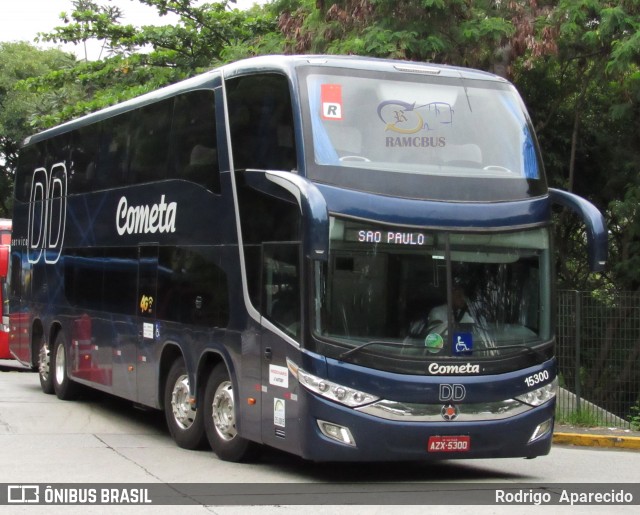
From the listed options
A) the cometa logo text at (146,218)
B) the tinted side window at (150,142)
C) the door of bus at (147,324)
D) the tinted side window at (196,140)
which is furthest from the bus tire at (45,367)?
the tinted side window at (196,140)

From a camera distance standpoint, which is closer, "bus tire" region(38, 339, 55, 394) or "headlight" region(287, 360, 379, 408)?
"headlight" region(287, 360, 379, 408)

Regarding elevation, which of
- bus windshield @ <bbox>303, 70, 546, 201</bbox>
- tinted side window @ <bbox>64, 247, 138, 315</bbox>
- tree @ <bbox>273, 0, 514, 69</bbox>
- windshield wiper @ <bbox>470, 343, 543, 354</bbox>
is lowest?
windshield wiper @ <bbox>470, 343, 543, 354</bbox>

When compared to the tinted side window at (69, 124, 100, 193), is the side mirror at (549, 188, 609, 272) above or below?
below

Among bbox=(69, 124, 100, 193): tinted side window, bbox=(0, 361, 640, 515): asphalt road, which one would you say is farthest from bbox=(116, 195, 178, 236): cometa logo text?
bbox=(0, 361, 640, 515): asphalt road

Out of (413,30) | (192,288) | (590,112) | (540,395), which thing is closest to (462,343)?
(540,395)

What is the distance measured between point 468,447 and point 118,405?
27.7 ft

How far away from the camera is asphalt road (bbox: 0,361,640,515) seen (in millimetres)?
9281

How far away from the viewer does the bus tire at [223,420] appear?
1142cm

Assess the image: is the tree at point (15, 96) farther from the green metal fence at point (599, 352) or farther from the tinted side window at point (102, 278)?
the green metal fence at point (599, 352)

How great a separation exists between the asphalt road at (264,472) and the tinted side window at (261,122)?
293cm

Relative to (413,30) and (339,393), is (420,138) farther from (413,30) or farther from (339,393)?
(413,30)

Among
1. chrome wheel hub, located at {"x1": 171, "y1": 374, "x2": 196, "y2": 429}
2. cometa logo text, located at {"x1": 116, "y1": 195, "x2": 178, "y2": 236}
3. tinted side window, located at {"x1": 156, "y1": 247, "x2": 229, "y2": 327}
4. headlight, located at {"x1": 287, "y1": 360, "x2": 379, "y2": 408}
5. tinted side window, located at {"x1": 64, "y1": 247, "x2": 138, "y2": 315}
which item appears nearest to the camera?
headlight, located at {"x1": 287, "y1": 360, "x2": 379, "y2": 408}

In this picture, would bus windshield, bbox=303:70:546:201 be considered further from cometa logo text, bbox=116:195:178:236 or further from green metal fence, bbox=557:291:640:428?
green metal fence, bbox=557:291:640:428

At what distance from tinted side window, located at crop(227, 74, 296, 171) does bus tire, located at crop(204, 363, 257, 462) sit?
89.2 inches
